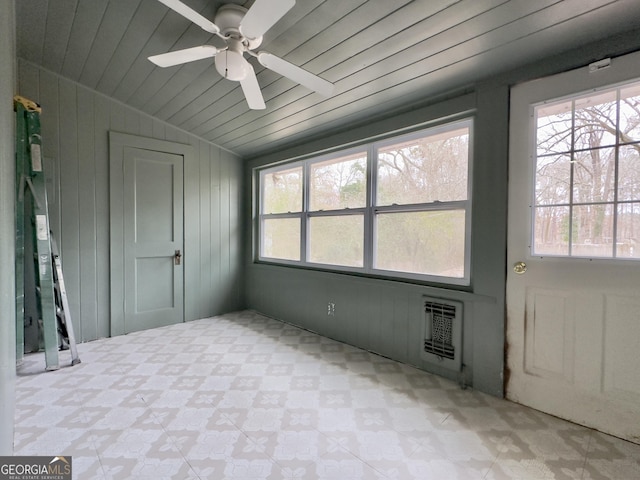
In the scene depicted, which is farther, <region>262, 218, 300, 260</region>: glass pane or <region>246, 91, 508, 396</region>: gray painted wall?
<region>262, 218, 300, 260</region>: glass pane

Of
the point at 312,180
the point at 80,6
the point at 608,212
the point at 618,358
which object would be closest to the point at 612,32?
the point at 608,212

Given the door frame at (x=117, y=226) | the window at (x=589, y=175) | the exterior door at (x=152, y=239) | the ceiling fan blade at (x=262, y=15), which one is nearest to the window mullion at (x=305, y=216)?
the exterior door at (x=152, y=239)

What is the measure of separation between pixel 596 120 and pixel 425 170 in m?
1.12

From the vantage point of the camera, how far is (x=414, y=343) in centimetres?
264

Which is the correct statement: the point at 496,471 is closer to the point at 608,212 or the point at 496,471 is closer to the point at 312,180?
the point at 608,212

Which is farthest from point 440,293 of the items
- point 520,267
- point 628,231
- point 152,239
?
point 152,239

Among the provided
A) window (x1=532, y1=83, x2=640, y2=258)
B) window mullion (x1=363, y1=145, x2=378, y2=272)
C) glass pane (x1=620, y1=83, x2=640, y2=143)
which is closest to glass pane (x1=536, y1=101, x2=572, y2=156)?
window (x1=532, y1=83, x2=640, y2=258)

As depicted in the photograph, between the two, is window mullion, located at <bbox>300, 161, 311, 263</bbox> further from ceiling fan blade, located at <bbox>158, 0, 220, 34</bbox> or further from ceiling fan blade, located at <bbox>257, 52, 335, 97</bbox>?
ceiling fan blade, located at <bbox>158, 0, 220, 34</bbox>

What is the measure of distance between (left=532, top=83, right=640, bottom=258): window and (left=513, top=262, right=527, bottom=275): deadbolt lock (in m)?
0.12

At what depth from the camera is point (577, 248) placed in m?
1.88

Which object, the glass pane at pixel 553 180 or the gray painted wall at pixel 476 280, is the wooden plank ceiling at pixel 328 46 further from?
the glass pane at pixel 553 180

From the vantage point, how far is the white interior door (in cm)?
170

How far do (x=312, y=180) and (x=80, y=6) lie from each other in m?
2.41

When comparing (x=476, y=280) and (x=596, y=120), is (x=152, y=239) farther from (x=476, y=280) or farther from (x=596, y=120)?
(x=596, y=120)
